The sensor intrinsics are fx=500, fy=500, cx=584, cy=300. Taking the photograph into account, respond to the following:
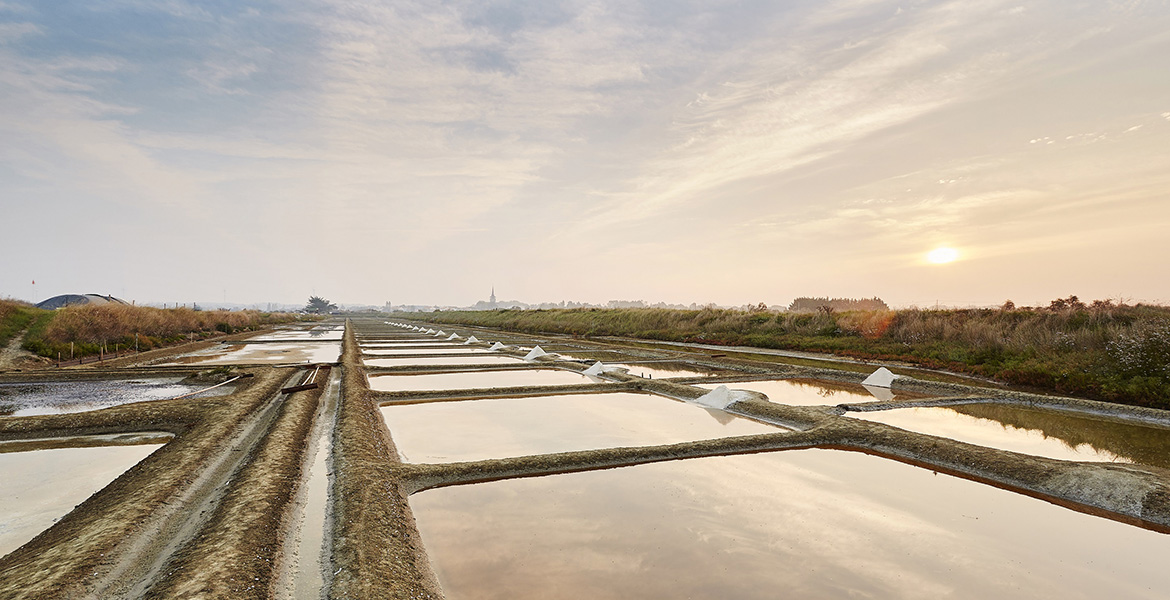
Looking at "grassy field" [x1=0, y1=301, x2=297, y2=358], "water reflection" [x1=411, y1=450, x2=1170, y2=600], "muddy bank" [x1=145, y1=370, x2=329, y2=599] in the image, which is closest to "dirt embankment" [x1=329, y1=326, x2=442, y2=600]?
"water reflection" [x1=411, y1=450, x2=1170, y2=600]

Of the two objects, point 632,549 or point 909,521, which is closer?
point 632,549

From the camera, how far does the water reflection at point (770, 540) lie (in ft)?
13.1

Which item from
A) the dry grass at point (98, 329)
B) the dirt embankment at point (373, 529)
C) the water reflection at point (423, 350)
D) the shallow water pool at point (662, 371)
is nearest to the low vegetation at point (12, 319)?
the dry grass at point (98, 329)

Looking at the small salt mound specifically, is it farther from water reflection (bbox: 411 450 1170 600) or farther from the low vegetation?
the low vegetation

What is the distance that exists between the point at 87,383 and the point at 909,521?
20.3 metres

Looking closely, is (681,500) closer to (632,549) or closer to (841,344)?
(632,549)

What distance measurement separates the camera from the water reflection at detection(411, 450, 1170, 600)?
3.99 metres

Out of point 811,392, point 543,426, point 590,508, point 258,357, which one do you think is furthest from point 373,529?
point 258,357

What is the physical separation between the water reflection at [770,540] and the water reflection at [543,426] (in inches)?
60.7

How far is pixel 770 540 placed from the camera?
4.75 m

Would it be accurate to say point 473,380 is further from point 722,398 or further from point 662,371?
point 722,398

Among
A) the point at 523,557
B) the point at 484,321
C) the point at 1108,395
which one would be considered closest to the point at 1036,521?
the point at 523,557

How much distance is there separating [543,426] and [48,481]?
686cm

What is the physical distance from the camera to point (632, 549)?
4.56 metres
